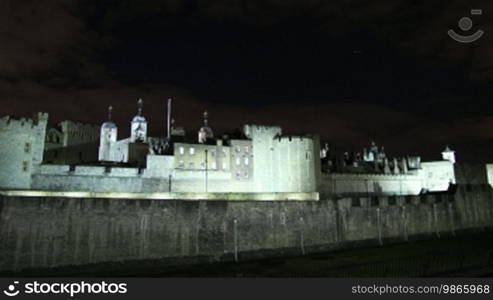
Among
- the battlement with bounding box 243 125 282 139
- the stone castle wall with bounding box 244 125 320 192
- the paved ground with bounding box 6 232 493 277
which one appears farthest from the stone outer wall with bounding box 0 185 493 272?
the battlement with bounding box 243 125 282 139

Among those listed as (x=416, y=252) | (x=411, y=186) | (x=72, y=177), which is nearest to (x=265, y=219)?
(x=416, y=252)

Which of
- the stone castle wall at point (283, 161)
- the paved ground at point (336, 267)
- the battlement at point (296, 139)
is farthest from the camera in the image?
the battlement at point (296, 139)

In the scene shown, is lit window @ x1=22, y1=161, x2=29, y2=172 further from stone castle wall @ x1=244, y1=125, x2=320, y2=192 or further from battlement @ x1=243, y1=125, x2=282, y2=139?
battlement @ x1=243, y1=125, x2=282, y2=139

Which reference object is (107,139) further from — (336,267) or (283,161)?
(336,267)

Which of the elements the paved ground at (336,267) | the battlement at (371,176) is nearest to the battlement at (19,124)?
the paved ground at (336,267)

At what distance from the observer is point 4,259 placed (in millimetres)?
19000

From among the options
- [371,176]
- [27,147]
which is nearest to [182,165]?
[27,147]

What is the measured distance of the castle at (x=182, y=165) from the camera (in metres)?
34.8

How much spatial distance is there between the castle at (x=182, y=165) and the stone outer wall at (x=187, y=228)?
15081 millimetres

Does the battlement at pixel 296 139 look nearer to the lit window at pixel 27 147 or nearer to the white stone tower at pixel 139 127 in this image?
the white stone tower at pixel 139 127

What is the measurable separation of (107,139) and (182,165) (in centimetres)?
1833

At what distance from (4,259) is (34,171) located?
17.4 meters

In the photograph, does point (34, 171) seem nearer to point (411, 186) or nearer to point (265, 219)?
point (265, 219)

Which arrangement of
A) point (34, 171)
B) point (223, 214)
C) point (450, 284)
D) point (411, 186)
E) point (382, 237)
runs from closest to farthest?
point (450, 284) → point (223, 214) → point (382, 237) → point (34, 171) → point (411, 186)
